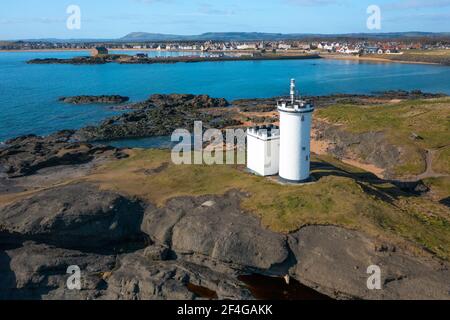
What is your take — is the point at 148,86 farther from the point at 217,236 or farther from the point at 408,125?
the point at 217,236

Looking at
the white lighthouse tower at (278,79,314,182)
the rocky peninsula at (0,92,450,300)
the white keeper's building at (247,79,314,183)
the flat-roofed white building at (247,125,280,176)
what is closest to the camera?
the rocky peninsula at (0,92,450,300)

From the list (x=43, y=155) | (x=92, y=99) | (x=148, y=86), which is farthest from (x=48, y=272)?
(x=148, y=86)

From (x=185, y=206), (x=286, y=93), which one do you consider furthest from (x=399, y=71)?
(x=185, y=206)

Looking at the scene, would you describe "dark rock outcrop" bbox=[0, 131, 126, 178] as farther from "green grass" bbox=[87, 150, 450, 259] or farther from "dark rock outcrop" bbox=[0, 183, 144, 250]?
"dark rock outcrop" bbox=[0, 183, 144, 250]

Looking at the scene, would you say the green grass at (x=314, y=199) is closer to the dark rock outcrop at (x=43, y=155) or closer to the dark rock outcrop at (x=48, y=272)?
the dark rock outcrop at (x=48, y=272)

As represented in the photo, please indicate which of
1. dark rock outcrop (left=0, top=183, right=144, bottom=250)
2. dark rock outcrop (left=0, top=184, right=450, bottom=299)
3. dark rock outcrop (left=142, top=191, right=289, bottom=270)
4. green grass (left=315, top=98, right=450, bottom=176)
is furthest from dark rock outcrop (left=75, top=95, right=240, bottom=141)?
dark rock outcrop (left=142, top=191, right=289, bottom=270)

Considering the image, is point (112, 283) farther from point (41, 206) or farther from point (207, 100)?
point (207, 100)
